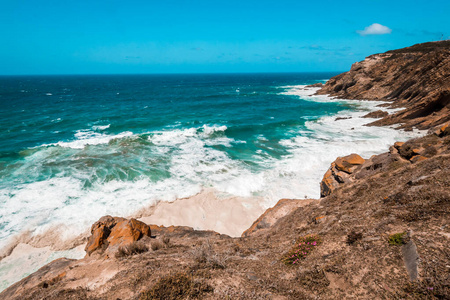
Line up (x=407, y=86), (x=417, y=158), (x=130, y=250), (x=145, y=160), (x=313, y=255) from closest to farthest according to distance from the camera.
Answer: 1. (x=313, y=255)
2. (x=130, y=250)
3. (x=417, y=158)
4. (x=145, y=160)
5. (x=407, y=86)

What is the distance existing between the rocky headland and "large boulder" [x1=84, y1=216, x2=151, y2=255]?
0.05m

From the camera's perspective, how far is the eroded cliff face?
26.5 m

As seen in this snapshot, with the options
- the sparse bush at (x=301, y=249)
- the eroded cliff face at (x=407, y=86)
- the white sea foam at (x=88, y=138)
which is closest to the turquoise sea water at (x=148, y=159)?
the white sea foam at (x=88, y=138)

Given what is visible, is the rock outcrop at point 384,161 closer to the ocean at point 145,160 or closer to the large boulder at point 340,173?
the large boulder at point 340,173

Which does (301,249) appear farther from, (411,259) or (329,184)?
(329,184)

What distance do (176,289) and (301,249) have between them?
374cm

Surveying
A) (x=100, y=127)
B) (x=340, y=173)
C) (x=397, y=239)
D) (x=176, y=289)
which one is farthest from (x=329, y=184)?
(x=100, y=127)

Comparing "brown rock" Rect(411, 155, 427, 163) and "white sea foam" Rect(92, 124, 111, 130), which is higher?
"brown rock" Rect(411, 155, 427, 163)

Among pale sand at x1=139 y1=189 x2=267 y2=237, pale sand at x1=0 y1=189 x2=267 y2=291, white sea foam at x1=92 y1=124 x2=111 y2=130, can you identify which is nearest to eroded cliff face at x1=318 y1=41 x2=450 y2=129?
pale sand at x1=139 y1=189 x2=267 y2=237

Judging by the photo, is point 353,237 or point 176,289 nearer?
point 176,289

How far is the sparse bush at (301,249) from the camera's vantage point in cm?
641

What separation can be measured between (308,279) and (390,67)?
66.0 m

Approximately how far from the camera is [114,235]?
9.81 metres

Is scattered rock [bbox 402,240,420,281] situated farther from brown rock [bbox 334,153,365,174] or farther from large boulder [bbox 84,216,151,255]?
large boulder [bbox 84,216,151,255]
